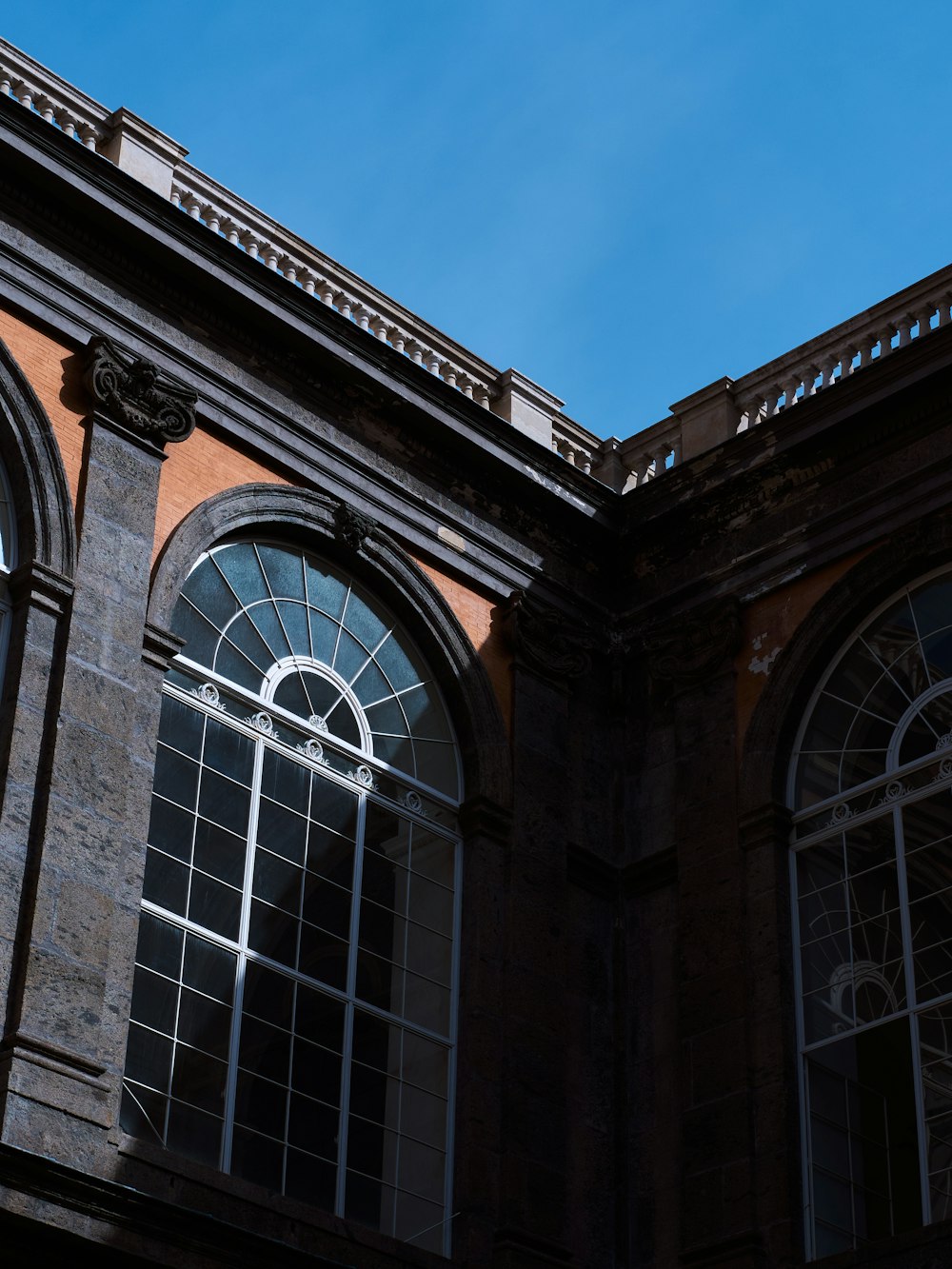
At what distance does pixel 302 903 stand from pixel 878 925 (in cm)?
367

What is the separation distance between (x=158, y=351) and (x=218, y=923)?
3.89m

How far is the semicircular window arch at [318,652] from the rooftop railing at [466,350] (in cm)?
201

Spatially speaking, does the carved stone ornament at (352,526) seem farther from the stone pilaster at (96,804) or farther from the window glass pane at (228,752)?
the window glass pane at (228,752)

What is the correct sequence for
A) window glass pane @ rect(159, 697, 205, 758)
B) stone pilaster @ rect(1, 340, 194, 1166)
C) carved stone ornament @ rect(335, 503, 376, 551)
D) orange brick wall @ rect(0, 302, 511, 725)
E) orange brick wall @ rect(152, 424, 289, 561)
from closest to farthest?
stone pilaster @ rect(1, 340, 194, 1166) < window glass pane @ rect(159, 697, 205, 758) < orange brick wall @ rect(0, 302, 511, 725) < orange brick wall @ rect(152, 424, 289, 561) < carved stone ornament @ rect(335, 503, 376, 551)

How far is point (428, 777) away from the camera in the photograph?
16.0m

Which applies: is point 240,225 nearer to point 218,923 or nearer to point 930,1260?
point 218,923

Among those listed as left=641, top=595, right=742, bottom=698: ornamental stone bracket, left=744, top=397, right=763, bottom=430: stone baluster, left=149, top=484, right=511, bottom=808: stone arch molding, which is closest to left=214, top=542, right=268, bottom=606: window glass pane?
left=149, top=484, right=511, bottom=808: stone arch molding

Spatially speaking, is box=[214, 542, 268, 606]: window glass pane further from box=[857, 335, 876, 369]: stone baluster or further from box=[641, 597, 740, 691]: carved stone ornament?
box=[857, 335, 876, 369]: stone baluster

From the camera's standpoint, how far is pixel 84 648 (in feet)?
45.2

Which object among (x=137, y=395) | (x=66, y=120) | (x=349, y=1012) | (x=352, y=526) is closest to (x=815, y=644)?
(x=352, y=526)

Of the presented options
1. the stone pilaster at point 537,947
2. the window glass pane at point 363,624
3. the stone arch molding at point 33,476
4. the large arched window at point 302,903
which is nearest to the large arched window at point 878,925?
the stone pilaster at point 537,947

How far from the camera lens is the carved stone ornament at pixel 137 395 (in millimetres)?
14789

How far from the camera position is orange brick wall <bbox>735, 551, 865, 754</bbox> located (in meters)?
16.4

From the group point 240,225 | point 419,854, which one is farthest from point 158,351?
point 419,854
